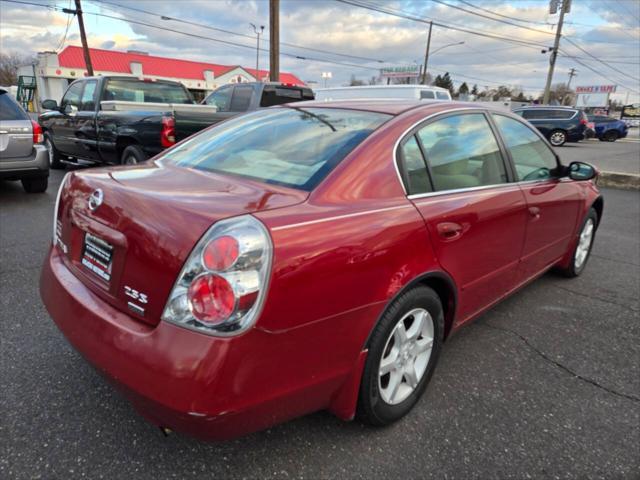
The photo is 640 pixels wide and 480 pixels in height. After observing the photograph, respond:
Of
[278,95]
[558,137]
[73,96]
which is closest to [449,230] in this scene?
[278,95]

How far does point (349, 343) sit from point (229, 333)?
1.76 ft

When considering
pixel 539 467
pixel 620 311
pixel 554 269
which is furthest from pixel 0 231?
pixel 620 311

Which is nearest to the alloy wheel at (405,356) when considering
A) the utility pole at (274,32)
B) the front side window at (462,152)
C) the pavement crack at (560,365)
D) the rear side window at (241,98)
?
the front side window at (462,152)

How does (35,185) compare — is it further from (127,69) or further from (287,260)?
(127,69)

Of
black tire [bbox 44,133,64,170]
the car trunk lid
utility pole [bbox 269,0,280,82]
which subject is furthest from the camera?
utility pole [bbox 269,0,280,82]

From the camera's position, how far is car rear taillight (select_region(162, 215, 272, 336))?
1.48 metres

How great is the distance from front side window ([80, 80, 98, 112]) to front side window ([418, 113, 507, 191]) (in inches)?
272

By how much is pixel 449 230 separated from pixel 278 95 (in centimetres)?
765

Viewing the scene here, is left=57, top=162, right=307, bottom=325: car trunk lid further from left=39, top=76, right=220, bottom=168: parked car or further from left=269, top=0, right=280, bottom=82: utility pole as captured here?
left=269, top=0, right=280, bottom=82: utility pole

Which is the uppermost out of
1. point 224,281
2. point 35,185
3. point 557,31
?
point 557,31

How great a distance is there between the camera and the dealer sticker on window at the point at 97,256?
184cm

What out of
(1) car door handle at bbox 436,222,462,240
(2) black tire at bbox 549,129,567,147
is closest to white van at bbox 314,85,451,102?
(1) car door handle at bbox 436,222,462,240

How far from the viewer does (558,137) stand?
70.6ft

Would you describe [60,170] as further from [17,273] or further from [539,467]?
[539,467]
